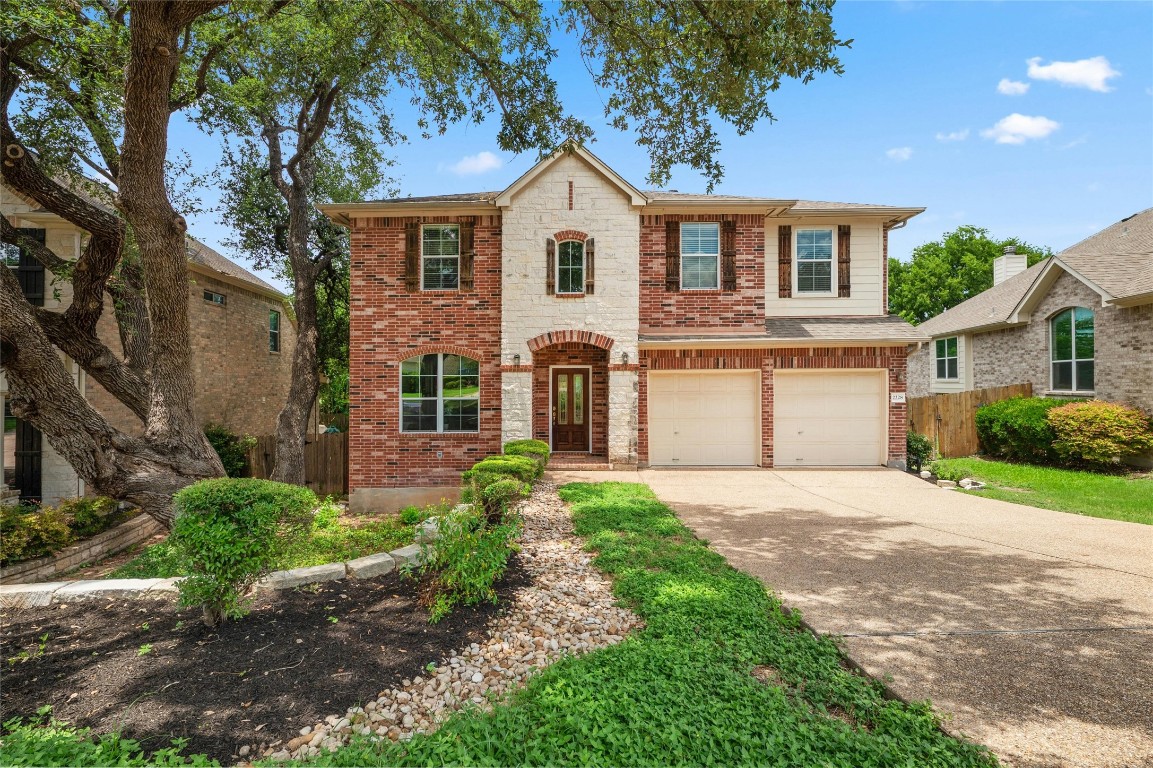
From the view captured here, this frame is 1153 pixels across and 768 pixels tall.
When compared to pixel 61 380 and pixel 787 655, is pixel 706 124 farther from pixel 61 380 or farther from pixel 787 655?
pixel 61 380

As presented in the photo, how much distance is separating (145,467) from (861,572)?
26.8ft

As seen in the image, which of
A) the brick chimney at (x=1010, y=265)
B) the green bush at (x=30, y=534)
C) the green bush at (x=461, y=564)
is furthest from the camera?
the brick chimney at (x=1010, y=265)

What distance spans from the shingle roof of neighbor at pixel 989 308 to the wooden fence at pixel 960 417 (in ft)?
8.43

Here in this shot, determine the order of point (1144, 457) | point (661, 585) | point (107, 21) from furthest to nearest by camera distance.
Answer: point (1144, 457), point (107, 21), point (661, 585)

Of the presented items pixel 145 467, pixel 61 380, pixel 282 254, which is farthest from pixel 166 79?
pixel 282 254

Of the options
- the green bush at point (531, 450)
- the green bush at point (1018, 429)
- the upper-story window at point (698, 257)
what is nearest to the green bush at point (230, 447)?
the green bush at point (531, 450)

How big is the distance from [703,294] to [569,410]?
4.44 m

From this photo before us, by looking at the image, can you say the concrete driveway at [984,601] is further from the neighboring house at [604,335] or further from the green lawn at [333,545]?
the green lawn at [333,545]

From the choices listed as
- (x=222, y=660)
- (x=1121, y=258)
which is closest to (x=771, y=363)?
(x=1121, y=258)

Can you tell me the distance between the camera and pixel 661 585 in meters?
4.78

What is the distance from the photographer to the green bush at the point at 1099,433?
11797 millimetres

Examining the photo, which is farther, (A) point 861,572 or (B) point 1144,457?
(B) point 1144,457

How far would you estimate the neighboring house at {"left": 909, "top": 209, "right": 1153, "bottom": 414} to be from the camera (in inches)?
495

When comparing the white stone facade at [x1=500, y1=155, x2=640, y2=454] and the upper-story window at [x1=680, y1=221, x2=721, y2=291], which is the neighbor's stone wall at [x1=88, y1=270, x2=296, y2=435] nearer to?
the white stone facade at [x1=500, y1=155, x2=640, y2=454]
